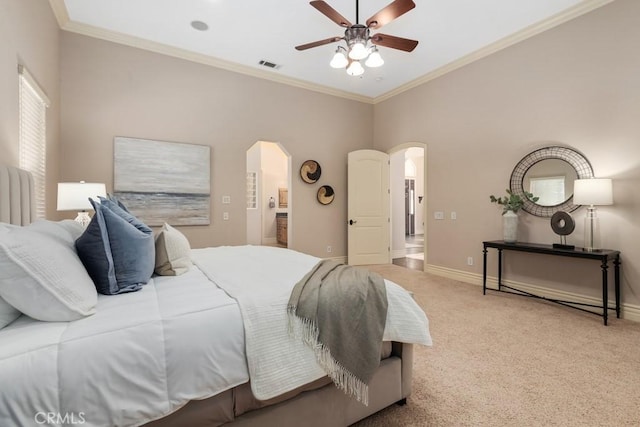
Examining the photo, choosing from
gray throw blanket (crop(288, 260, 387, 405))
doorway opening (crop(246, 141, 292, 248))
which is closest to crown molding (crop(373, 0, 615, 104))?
gray throw blanket (crop(288, 260, 387, 405))

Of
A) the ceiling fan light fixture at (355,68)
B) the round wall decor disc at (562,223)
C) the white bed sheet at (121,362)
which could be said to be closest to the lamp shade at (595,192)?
the round wall decor disc at (562,223)

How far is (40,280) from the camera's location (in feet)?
3.39

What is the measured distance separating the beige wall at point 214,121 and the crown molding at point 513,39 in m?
1.46

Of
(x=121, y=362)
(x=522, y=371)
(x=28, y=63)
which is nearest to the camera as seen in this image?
(x=121, y=362)

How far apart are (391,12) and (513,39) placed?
7.84ft

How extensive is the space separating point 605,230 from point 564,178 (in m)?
0.69

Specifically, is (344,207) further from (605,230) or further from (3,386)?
(3,386)

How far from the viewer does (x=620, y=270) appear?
3.01 metres

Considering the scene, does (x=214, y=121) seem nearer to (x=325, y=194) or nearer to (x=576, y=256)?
(x=325, y=194)

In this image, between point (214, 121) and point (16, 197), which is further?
point (214, 121)

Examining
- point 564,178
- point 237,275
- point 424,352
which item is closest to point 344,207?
point 564,178

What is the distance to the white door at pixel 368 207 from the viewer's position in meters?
5.70

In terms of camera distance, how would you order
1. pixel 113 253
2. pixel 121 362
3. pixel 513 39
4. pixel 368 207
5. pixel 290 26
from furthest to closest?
pixel 368 207, pixel 513 39, pixel 290 26, pixel 113 253, pixel 121 362

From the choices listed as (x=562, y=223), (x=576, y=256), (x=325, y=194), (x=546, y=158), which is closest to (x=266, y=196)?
(x=325, y=194)
